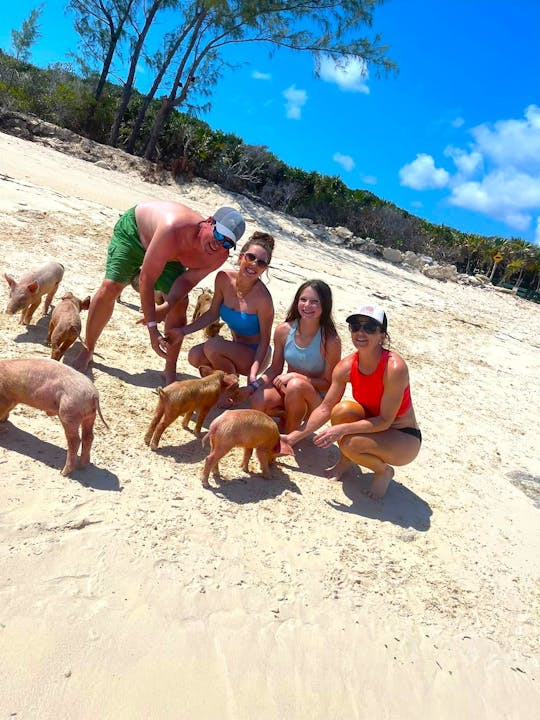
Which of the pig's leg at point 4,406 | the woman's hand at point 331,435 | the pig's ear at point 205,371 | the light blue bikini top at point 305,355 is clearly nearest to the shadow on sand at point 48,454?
the pig's leg at point 4,406

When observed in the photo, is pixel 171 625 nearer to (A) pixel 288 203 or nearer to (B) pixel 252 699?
(B) pixel 252 699

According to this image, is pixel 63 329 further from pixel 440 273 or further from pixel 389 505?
pixel 440 273

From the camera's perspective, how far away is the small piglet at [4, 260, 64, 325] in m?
5.37

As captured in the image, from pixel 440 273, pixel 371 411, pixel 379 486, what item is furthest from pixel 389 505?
pixel 440 273

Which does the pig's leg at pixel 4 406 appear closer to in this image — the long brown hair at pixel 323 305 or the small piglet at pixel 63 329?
the small piglet at pixel 63 329

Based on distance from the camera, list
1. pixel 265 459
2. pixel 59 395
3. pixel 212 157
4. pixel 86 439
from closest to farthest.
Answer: pixel 59 395 → pixel 86 439 → pixel 265 459 → pixel 212 157

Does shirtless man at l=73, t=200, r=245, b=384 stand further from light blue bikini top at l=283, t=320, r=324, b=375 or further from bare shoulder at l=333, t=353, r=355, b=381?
bare shoulder at l=333, t=353, r=355, b=381

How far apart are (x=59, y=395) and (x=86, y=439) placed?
1.11ft

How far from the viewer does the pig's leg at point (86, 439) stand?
364cm

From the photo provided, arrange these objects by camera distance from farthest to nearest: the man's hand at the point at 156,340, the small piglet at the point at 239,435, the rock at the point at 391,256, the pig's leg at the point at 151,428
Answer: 1. the rock at the point at 391,256
2. the man's hand at the point at 156,340
3. the pig's leg at the point at 151,428
4. the small piglet at the point at 239,435

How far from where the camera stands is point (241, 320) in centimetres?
527

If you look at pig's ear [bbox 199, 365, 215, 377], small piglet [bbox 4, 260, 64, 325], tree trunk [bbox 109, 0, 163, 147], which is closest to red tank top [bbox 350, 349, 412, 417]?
pig's ear [bbox 199, 365, 215, 377]

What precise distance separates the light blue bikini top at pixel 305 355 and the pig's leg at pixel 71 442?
2.07 m

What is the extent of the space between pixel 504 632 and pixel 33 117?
776 inches
